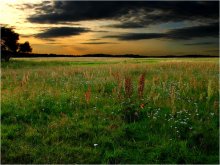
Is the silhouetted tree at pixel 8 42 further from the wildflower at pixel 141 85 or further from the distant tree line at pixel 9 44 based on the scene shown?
the wildflower at pixel 141 85

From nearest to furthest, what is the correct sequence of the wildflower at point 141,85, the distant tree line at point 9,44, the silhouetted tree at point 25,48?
the wildflower at point 141,85 → the distant tree line at point 9,44 → the silhouetted tree at point 25,48

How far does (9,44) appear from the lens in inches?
2265

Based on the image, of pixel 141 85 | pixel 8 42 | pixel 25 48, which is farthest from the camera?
pixel 25 48

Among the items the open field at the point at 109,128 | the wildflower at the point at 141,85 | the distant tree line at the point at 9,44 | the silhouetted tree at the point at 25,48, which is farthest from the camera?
the silhouetted tree at the point at 25,48

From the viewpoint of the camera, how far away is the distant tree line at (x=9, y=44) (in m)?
56.6

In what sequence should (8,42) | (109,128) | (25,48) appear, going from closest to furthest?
(109,128) → (8,42) → (25,48)

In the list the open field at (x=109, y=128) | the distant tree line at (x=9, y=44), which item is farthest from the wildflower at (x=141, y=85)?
the distant tree line at (x=9, y=44)

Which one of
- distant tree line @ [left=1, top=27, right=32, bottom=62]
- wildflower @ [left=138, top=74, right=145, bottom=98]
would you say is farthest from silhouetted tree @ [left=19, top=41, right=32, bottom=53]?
wildflower @ [left=138, top=74, right=145, bottom=98]

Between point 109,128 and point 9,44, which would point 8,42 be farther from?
point 109,128

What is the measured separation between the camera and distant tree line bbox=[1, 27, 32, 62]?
186ft

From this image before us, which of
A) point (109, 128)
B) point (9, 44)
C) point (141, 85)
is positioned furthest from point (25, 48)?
point (109, 128)

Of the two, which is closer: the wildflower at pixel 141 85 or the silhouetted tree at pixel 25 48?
the wildflower at pixel 141 85

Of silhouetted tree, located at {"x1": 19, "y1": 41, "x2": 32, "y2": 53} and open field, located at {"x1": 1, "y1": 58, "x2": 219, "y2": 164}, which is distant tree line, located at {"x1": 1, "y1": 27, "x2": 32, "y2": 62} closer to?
silhouetted tree, located at {"x1": 19, "y1": 41, "x2": 32, "y2": 53}

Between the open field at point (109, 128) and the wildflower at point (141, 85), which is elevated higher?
the wildflower at point (141, 85)
